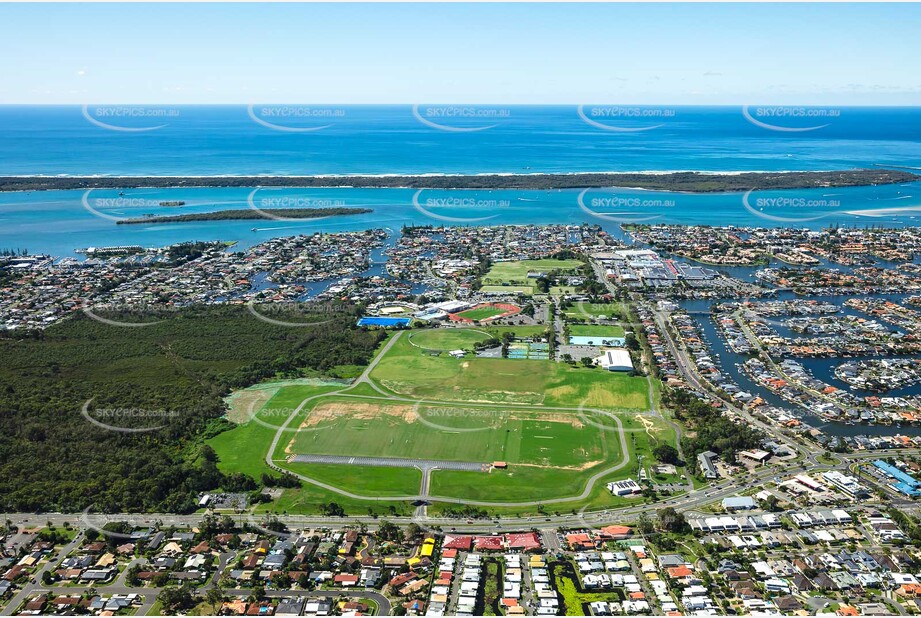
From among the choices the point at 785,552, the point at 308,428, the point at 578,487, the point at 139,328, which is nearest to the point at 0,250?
the point at 139,328

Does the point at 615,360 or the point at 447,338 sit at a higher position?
the point at 615,360

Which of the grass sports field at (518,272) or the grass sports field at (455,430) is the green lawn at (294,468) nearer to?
the grass sports field at (455,430)

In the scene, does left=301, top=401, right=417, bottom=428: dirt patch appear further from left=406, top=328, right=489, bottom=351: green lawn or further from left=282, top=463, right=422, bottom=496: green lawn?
left=406, top=328, right=489, bottom=351: green lawn

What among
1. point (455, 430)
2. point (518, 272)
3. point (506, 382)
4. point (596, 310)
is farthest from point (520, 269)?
point (455, 430)

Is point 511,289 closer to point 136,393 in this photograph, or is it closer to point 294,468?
point 294,468

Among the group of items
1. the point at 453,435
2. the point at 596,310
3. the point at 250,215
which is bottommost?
the point at 453,435

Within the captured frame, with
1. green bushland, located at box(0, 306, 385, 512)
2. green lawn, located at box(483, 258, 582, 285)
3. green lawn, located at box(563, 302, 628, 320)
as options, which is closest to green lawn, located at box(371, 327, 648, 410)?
green bushland, located at box(0, 306, 385, 512)
